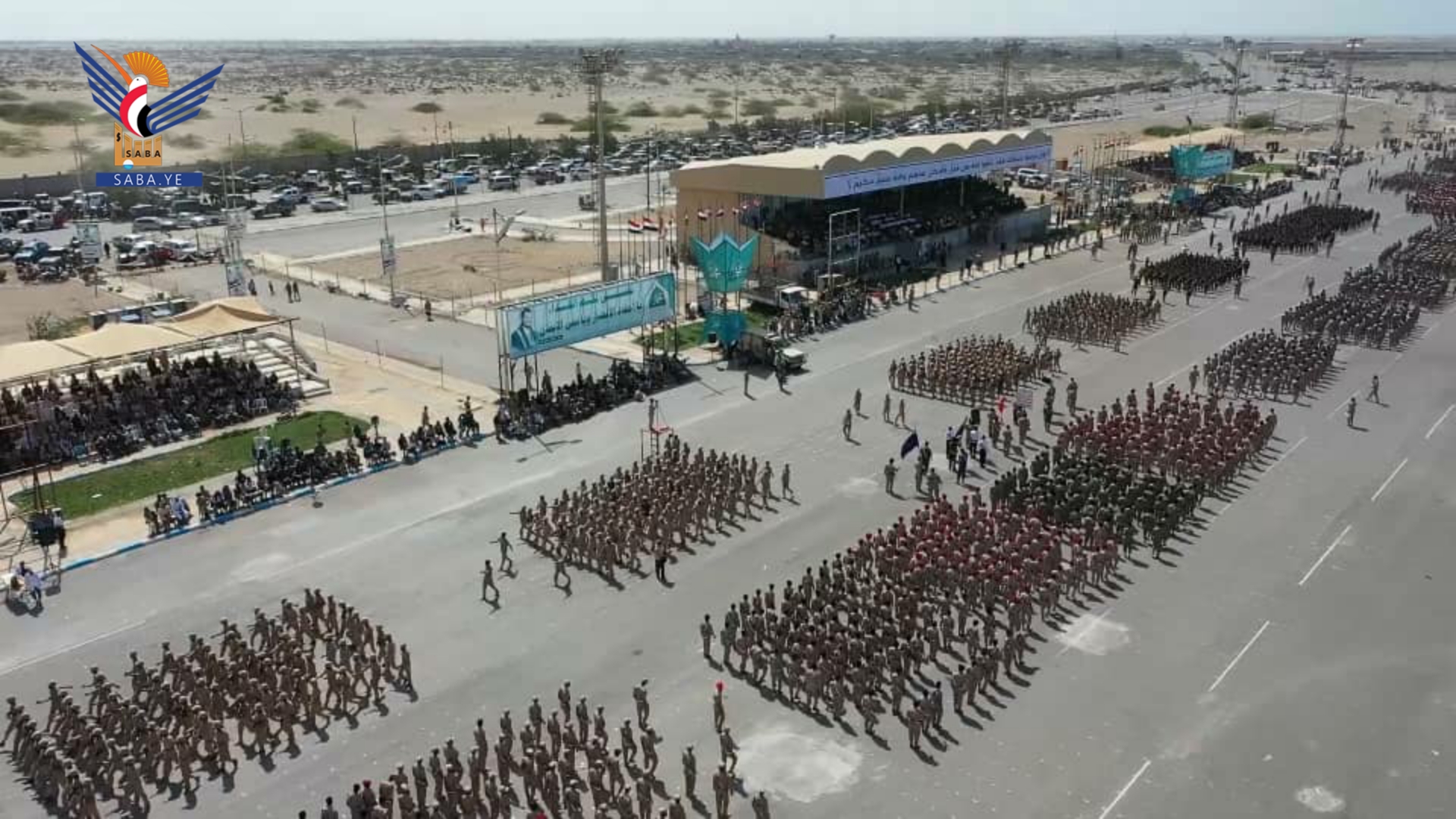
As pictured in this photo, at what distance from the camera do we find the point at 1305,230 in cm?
6259

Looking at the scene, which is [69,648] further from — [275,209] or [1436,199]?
[1436,199]

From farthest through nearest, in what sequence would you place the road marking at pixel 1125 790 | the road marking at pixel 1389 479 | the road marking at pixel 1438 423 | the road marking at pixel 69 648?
the road marking at pixel 1438 423 < the road marking at pixel 1389 479 < the road marking at pixel 69 648 < the road marking at pixel 1125 790

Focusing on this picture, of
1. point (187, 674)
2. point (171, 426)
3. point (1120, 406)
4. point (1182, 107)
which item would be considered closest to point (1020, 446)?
point (1120, 406)

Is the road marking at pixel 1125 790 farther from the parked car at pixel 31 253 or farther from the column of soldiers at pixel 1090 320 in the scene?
the parked car at pixel 31 253

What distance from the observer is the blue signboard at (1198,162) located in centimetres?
7612

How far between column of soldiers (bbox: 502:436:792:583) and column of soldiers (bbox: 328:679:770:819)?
608 centimetres

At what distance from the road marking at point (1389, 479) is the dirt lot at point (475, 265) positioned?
37016 mm

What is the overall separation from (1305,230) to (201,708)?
63857 mm

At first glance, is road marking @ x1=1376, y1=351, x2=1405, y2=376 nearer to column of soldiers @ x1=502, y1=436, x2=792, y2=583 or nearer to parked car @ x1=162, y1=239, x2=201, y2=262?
column of soldiers @ x1=502, y1=436, x2=792, y2=583

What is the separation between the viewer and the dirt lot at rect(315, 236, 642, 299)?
2080 inches

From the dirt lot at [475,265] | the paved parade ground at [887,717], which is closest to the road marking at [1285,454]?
the paved parade ground at [887,717]

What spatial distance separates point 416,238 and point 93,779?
53.5 metres

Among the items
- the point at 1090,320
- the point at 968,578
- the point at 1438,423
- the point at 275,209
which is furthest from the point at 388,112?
the point at 968,578

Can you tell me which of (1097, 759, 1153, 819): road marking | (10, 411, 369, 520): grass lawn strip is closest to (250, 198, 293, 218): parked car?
(10, 411, 369, 520): grass lawn strip
